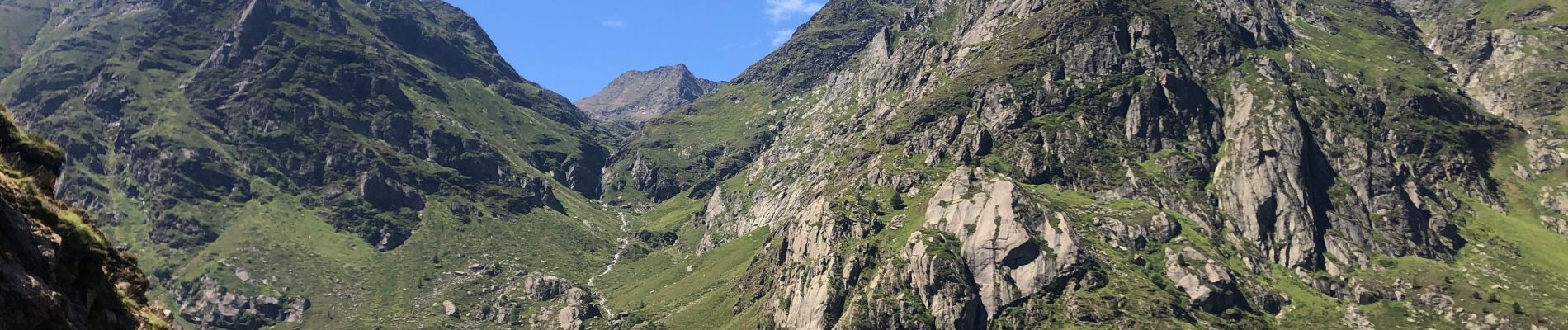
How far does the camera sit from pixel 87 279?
43281mm

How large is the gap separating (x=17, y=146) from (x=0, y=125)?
1283 mm

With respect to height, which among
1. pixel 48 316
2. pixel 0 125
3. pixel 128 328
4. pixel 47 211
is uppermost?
pixel 0 125

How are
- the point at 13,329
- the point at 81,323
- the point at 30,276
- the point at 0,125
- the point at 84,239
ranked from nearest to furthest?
the point at 13,329, the point at 30,276, the point at 81,323, the point at 84,239, the point at 0,125

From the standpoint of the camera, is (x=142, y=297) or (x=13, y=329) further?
(x=142, y=297)

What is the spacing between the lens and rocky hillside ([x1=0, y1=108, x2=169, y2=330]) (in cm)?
3741

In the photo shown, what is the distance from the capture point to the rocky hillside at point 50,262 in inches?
1473

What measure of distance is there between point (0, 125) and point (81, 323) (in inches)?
532

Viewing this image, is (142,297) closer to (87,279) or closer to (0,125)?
(87,279)

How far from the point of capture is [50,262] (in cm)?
4034

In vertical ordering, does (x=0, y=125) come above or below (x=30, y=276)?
above

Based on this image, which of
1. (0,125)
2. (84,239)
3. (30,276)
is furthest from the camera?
(0,125)

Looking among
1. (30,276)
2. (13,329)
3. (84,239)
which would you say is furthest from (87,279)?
(13,329)

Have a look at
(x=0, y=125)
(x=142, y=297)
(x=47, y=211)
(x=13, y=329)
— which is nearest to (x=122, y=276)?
(x=142, y=297)

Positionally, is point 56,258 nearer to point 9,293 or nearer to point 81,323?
point 81,323
